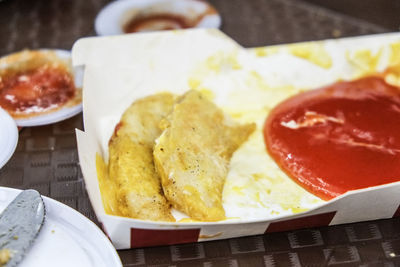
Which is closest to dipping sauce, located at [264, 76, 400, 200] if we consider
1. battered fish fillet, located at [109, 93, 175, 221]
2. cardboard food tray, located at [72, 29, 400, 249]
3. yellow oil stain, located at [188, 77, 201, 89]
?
cardboard food tray, located at [72, 29, 400, 249]

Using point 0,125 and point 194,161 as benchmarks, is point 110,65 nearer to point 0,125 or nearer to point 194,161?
point 0,125

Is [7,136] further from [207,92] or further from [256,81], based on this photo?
[256,81]

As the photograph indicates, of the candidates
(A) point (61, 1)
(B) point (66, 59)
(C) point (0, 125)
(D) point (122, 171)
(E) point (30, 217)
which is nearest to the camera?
(E) point (30, 217)

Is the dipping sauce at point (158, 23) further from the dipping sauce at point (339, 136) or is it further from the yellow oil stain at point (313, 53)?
the dipping sauce at point (339, 136)

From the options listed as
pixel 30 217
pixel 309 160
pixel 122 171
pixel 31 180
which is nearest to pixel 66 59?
pixel 31 180

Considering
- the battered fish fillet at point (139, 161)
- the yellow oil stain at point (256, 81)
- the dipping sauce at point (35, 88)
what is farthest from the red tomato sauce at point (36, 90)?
the yellow oil stain at point (256, 81)

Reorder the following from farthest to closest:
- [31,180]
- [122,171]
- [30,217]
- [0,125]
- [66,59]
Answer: [66,59], [0,125], [31,180], [122,171], [30,217]
